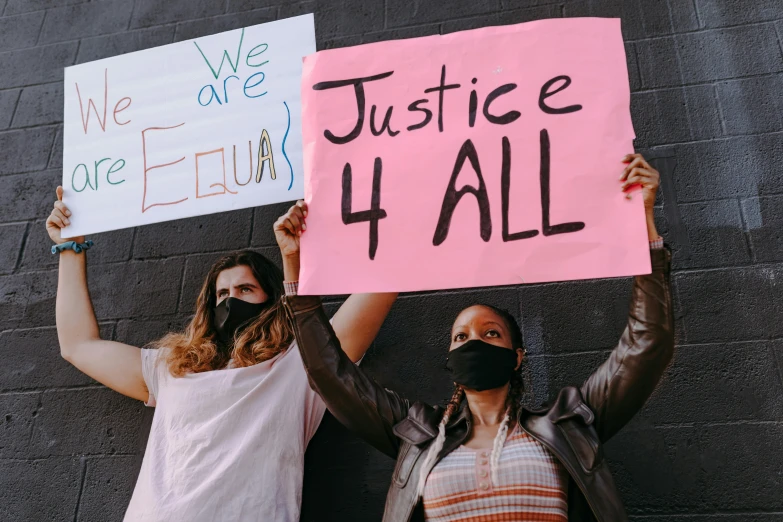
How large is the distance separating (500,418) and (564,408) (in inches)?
6.6

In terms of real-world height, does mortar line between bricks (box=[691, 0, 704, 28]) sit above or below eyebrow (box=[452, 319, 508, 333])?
above

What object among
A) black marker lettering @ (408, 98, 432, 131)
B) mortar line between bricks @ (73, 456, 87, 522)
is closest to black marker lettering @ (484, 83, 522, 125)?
black marker lettering @ (408, 98, 432, 131)

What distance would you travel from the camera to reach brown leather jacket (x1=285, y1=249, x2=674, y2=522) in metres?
1.69

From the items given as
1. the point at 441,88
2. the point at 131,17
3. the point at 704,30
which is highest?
the point at 131,17

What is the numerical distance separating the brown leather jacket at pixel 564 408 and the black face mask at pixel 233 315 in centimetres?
38

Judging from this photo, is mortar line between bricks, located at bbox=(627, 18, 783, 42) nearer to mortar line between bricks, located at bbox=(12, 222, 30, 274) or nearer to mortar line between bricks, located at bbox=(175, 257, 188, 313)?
mortar line between bricks, located at bbox=(175, 257, 188, 313)

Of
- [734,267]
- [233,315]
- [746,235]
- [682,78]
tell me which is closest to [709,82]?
[682,78]

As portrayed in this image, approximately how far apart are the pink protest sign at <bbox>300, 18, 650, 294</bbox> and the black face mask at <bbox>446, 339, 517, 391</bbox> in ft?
0.89

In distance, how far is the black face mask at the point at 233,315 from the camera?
7.37ft

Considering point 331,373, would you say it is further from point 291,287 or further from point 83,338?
point 83,338

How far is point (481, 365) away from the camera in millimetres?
1859

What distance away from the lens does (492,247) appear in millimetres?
1699

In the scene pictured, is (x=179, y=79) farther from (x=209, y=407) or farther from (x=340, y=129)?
(x=209, y=407)

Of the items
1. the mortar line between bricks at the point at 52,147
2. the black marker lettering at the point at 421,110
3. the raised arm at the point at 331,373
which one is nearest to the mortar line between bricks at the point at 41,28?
the mortar line between bricks at the point at 52,147
